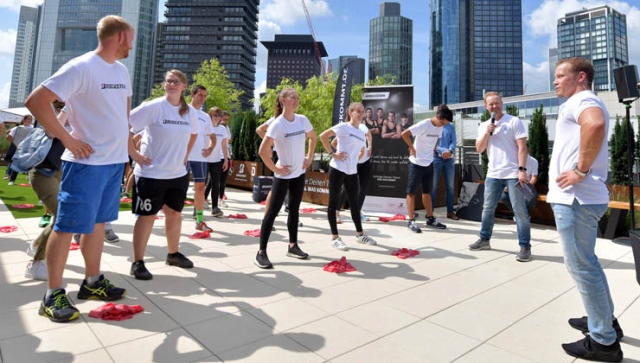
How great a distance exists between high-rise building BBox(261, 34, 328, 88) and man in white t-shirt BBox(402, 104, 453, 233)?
543 ft

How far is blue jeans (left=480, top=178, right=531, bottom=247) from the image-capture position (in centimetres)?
400

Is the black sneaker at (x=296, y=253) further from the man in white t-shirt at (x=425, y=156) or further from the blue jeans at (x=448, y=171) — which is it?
the blue jeans at (x=448, y=171)

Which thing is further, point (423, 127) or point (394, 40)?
point (394, 40)

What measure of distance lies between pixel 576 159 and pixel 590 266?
0.58 meters

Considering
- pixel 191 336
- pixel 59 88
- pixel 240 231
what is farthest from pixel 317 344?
pixel 240 231

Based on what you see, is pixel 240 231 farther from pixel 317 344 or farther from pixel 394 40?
pixel 394 40

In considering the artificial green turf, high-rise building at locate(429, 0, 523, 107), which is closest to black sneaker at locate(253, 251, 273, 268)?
the artificial green turf

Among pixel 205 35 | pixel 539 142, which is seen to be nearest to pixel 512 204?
pixel 539 142

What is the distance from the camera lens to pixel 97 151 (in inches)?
88.1

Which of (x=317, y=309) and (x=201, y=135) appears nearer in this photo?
(x=317, y=309)

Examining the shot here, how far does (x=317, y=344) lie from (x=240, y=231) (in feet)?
11.6

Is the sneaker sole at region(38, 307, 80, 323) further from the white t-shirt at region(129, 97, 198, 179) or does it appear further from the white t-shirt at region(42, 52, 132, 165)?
the white t-shirt at region(129, 97, 198, 179)

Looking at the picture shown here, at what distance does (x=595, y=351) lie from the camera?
184 cm

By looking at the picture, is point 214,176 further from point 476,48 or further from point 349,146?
point 476,48
